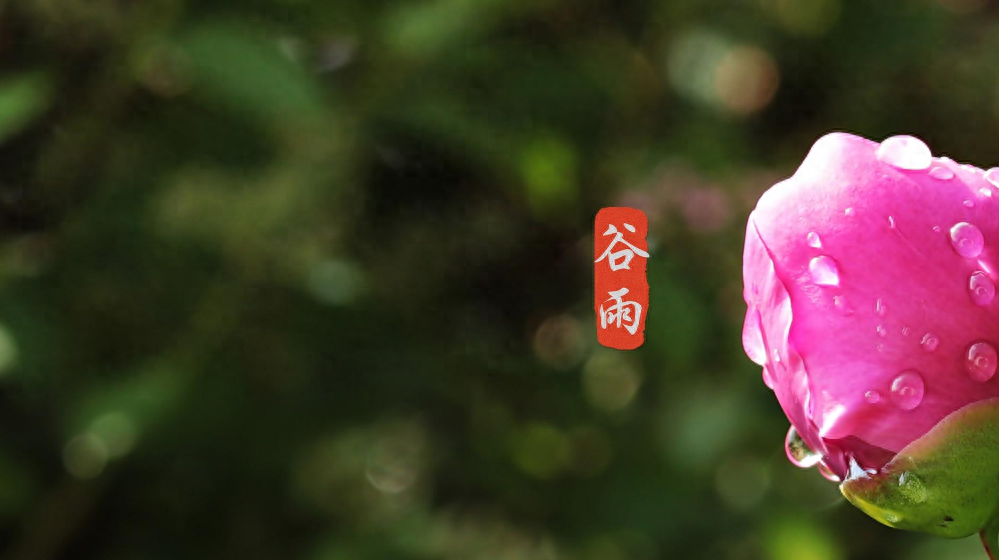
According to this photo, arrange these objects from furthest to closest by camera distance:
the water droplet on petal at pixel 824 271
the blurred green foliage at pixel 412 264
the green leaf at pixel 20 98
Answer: the blurred green foliage at pixel 412 264, the green leaf at pixel 20 98, the water droplet on petal at pixel 824 271

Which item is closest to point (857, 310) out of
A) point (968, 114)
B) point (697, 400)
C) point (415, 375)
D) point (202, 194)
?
point (697, 400)

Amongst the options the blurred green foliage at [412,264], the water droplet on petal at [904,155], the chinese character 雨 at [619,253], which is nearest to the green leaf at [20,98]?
the blurred green foliage at [412,264]

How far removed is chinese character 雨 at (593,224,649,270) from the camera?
35cm

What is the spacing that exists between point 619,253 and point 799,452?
87mm

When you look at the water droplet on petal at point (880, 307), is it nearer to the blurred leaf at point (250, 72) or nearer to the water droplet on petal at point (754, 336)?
the water droplet on petal at point (754, 336)

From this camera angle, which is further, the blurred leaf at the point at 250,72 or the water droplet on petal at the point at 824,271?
the blurred leaf at the point at 250,72

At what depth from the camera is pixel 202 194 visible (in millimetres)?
990

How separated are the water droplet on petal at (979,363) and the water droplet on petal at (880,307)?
3cm

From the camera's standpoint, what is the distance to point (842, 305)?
0.27 meters

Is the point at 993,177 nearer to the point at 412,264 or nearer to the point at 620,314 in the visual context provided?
the point at 620,314

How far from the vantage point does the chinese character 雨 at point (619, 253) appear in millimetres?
355

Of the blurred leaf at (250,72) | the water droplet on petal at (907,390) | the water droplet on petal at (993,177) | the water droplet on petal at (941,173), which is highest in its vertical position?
the water droplet on petal at (941,173)

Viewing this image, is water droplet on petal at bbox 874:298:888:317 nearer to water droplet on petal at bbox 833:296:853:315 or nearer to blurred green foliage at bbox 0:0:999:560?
water droplet on petal at bbox 833:296:853:315

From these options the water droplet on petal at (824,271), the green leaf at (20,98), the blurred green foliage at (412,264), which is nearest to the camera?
the water droplet on petal at (824,271)
